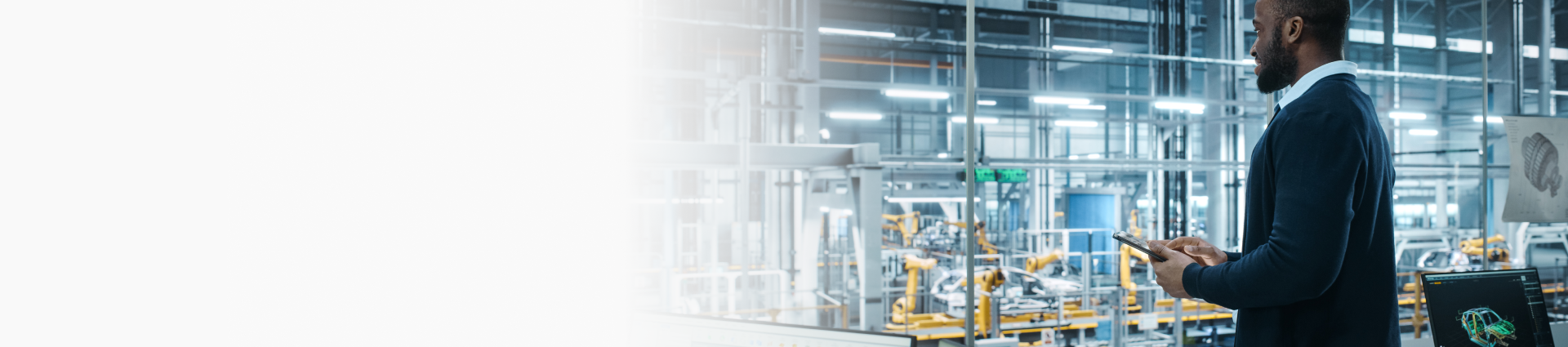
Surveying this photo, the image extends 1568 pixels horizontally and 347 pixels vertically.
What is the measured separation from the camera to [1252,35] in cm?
1029

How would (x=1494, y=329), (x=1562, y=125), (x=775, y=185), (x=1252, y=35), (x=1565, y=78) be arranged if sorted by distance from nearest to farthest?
1. (x=1494, y=329)
2. (x=1562, y=125)
3. (x=1565, y=78)
4. (x=775, y=185)
5. (x=1252, y=35)

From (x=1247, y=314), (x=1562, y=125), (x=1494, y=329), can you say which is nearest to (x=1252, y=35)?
(x=1562, y=125)

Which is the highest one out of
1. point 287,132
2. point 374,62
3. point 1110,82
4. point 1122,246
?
point 1110,82

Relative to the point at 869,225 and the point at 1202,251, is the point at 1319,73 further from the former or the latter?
the point at 869,225

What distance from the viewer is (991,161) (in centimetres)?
752

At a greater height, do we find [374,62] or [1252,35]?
[1252,35]

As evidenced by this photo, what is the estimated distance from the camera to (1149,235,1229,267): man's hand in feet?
3.37

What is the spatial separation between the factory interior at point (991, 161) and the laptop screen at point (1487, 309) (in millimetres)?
723

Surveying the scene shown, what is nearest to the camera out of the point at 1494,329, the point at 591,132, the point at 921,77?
the point at 591,132

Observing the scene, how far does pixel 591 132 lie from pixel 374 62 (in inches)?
12.8

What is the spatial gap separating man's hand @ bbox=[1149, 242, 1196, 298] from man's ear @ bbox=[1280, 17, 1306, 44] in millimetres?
313

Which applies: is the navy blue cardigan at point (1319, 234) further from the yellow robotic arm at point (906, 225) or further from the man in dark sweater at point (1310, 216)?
the yellow robotic arm at point (906, 225)

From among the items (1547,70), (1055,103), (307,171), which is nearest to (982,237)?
(1055,103)

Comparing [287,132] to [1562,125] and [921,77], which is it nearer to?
[1562,125]
